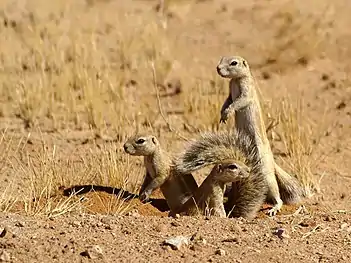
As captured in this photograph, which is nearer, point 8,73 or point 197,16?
point 8,73

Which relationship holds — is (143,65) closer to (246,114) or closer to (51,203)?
(246,114)

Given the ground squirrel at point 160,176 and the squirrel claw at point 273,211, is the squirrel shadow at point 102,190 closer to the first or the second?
the ground squirrel at point 160,176

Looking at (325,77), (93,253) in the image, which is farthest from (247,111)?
(325,77)

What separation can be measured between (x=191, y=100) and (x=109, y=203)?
4.62 m

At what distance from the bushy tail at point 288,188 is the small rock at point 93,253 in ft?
10.3

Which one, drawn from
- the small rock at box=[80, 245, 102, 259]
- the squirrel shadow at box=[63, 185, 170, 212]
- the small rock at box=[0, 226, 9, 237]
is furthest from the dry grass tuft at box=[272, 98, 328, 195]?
the small rock at box=[0, 226, 9, 237]

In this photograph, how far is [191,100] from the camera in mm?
12617

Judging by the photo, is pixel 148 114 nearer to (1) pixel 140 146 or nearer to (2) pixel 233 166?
(1) pixel 140 146

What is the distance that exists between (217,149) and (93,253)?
2247 millimetres

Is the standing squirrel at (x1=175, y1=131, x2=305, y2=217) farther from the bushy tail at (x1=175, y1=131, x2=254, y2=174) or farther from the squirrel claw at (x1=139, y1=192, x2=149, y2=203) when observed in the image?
the squirrel claw at (x1=139, y1=192, x2=149, y2=203)

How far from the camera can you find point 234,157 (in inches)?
325

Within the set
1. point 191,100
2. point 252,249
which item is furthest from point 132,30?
point 252,249

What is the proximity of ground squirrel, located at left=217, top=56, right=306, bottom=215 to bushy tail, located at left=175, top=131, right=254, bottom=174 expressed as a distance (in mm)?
398

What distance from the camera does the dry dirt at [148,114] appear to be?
265 inches
